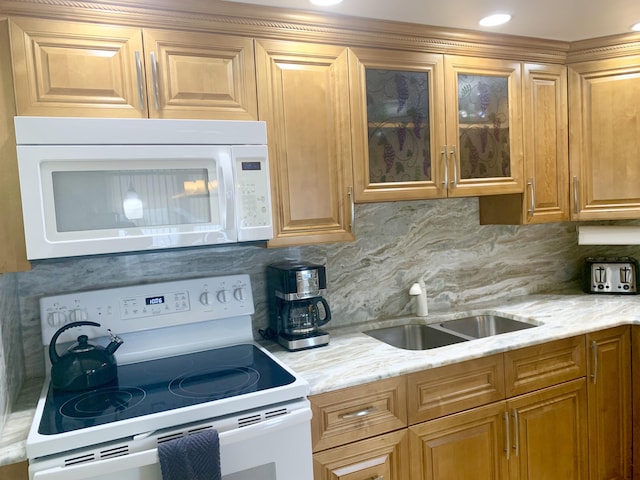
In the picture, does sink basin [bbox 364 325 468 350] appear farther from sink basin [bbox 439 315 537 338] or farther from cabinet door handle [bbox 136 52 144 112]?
cabinet door handle [bbox 136 52 144 112]

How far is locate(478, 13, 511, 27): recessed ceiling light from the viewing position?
2027 mm

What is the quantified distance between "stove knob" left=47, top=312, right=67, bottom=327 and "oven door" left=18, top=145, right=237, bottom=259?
15.4 inches

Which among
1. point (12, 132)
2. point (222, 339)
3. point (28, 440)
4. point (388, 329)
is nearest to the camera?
point (28, 440)

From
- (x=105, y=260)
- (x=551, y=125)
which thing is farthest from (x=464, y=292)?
(x=105, y=260)

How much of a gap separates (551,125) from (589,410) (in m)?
1.34

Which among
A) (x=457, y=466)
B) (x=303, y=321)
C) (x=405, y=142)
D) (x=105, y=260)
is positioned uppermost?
(x=405, y=142)

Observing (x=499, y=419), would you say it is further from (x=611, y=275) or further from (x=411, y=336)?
(x=611, y=275)

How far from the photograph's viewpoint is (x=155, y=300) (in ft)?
6.15

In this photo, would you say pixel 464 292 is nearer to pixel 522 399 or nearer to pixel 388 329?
pixel 388 329

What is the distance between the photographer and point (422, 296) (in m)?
2.40

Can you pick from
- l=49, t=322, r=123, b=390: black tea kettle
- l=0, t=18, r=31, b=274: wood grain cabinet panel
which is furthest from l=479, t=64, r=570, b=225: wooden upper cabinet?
l=0, t=18, r=31, b=274: wood grain cabinet panel

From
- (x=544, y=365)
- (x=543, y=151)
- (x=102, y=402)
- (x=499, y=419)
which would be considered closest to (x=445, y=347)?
(x=499, y=419)

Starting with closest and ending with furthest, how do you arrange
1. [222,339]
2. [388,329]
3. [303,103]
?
1. [303,103]
2. [222,339]
3. [388,329]

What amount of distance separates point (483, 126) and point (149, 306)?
5.39ft
